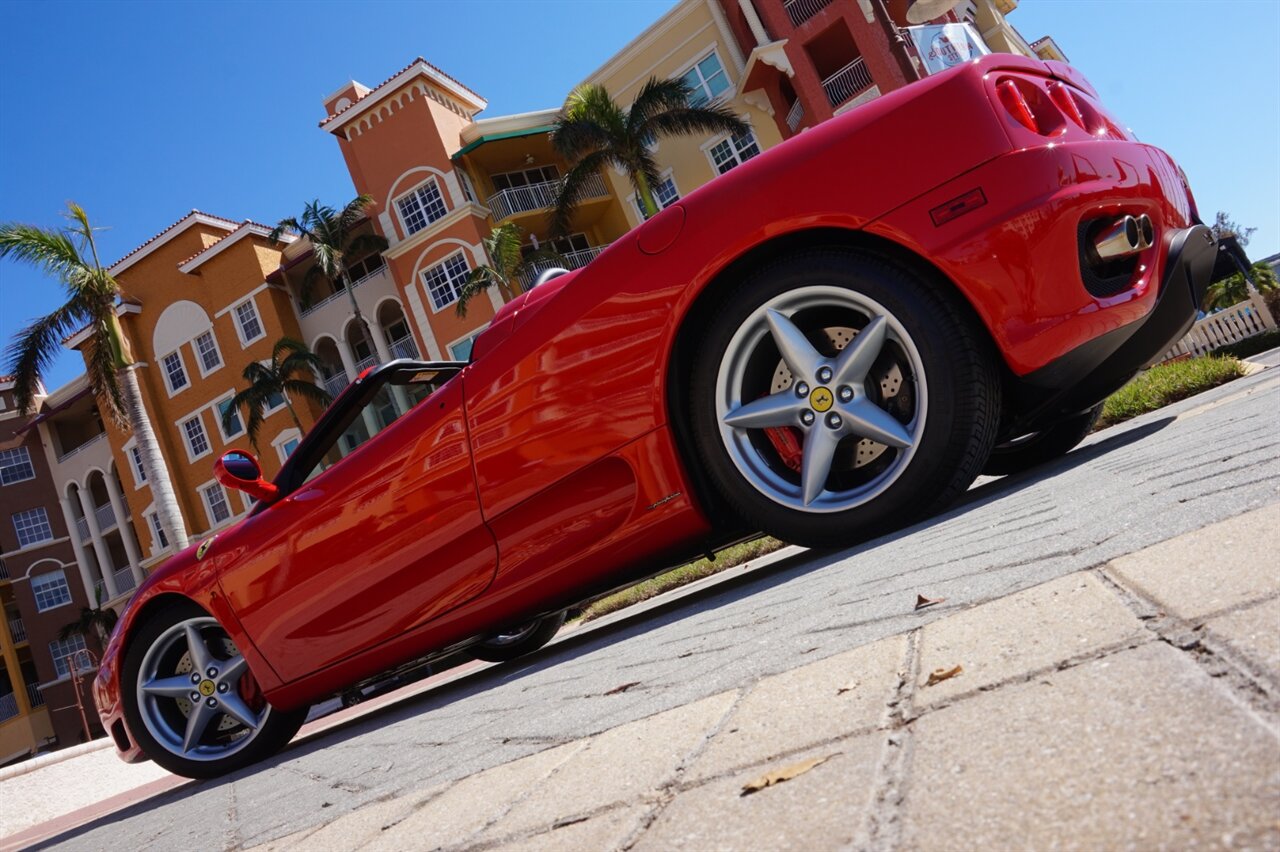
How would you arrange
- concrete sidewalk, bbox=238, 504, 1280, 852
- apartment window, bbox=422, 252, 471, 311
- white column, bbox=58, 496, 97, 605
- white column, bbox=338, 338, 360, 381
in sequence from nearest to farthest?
1. concrete sidewalk, bbox=238, 504, 1280, 852
2. apartment window, bbox=422, 252, 471, 311
3. white column, bbox=338, 338, 360, 381
4. white column, bbox=58, 496, 97, 605

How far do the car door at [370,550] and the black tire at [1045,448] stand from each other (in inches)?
93.5

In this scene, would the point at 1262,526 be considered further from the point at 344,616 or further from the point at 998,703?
the point at 344,616

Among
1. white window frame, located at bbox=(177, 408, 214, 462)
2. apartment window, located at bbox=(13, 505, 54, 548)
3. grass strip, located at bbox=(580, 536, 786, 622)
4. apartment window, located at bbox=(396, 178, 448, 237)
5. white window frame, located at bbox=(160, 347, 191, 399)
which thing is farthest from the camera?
apartment window, located at bbox=(13, 505, 54, 548)

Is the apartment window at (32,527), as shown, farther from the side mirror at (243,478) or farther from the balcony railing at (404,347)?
the side mirror at (243,478)

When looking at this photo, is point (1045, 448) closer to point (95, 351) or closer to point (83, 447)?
point (95, 351)

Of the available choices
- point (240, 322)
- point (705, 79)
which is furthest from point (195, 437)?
point (705, 79)

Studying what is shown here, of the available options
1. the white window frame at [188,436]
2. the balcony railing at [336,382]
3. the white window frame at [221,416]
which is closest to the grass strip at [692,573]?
the balcony railing at [336,382]

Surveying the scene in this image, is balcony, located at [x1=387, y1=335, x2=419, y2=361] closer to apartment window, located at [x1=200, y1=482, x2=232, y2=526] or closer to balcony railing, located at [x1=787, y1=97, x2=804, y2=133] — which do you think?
apartment window, located at [x1=200, y1=482, x2=232, y2=526]

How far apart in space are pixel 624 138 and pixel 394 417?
769 inches

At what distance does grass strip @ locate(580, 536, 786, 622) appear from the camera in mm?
6285

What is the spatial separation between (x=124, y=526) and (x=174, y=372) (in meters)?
8.24

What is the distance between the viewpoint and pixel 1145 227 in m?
2.58

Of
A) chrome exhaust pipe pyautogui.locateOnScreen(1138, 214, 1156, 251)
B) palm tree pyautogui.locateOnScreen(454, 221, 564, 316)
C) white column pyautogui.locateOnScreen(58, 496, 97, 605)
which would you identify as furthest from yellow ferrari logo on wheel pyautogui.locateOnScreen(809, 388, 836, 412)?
white column pyautogui.locateOnScreen(58, 496, 97, 605)

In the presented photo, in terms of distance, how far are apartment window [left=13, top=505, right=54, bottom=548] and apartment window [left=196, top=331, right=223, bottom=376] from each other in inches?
669
